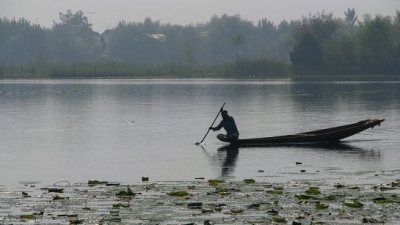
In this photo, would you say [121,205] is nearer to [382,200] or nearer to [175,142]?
[382,200]

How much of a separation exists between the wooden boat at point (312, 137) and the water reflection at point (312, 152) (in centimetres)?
21

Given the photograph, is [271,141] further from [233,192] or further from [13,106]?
[13,106]

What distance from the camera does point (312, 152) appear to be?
40500 millimetres

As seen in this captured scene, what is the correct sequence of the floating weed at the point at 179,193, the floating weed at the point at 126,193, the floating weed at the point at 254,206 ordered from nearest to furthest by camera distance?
the floating weed at the point at 254,206
the floating weed at the point at 179,193
the floating weed at the point at 126,193

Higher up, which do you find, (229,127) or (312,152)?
(229,127)

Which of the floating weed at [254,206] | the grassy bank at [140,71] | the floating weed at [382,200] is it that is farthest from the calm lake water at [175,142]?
the grassy bank at [140,71]

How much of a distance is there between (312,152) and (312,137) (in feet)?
8.14

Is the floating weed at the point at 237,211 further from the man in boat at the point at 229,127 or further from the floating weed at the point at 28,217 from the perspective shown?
the man in boat at the point at 229,127

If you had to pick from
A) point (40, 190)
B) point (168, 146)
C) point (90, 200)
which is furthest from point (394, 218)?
point (168, 146)

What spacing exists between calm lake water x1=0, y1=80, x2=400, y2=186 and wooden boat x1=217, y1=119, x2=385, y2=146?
457mm

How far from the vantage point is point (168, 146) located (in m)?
44.6

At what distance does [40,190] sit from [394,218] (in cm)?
1101

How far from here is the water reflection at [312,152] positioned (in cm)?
3728

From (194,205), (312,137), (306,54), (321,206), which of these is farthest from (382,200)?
(306,54)
